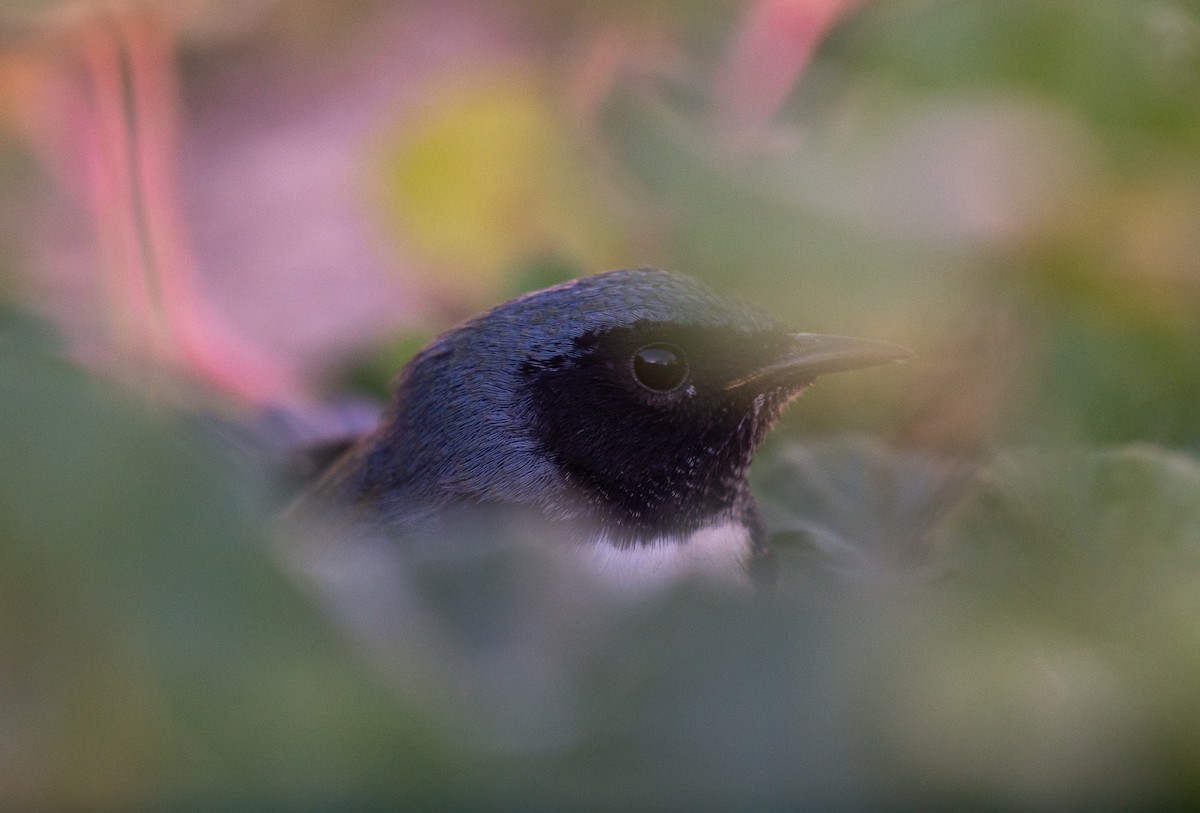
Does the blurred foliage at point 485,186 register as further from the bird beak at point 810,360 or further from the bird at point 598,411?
the bird beak at point 810,360

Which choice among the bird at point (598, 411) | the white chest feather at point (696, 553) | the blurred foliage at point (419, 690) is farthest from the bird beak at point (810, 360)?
the blurred foliage at point (419, 690)

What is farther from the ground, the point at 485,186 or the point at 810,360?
the point at 485,186

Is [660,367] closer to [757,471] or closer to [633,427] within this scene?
[633,427]


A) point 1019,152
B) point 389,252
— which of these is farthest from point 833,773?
point 389,252

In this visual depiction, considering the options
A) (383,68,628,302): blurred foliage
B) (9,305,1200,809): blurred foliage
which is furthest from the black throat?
(9,305,1200,809): blurred foliage

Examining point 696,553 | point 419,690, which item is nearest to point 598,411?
point 696,553

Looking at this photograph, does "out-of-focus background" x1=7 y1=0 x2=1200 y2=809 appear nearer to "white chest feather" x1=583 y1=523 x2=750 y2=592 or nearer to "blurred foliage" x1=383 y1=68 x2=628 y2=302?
"blurred foliage" x1=383 y1=68 x2=628 y2=302

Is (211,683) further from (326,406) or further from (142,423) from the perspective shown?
(326,406)
